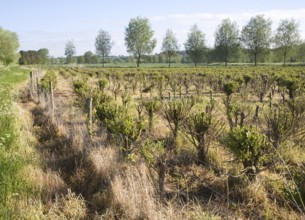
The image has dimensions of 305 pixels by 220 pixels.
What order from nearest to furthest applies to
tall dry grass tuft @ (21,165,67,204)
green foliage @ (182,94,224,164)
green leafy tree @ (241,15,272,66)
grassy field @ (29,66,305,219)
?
grassy field @ (29,66,305,219)
tall dry grass tuft @ (21,165,67,204)
green foliage @ (182,94,224,164)
green leafy tree @ (241,15,272,66)

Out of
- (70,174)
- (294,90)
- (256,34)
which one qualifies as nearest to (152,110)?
(70,174)

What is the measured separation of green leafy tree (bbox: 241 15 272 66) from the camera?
70.3 meters

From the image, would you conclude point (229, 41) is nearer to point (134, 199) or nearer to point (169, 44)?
point (169, 44)

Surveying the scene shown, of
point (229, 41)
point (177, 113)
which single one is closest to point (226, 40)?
point (229, 41)

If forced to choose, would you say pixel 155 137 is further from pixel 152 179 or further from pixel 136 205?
pixel 136 205

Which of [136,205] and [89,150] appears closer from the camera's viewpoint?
[136,205]

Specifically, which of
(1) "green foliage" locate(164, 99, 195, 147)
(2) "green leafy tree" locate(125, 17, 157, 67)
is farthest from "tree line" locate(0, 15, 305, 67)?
(1) "green foliage" locate(164, 99, 195, 147)

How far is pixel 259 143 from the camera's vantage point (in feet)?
16.7

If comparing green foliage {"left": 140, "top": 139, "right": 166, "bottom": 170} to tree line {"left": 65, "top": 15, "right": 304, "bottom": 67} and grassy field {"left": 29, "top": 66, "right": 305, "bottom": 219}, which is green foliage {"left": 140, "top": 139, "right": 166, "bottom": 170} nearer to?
grassy field {"left": 29, "top": 66, "right": 305, "bottom": 219}

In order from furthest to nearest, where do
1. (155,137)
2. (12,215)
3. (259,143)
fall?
(155,137) < (259,143) < (12,215)

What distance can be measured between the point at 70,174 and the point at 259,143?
12.4 feet

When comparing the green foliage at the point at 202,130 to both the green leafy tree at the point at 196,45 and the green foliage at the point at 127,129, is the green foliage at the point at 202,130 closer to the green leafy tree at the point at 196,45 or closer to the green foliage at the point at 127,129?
the green foliage at the point at 127,129

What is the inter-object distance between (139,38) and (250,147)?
77.3 metres

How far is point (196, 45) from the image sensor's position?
8212 cm
